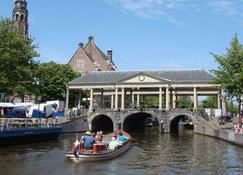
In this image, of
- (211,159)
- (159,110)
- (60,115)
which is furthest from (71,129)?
(211,159)

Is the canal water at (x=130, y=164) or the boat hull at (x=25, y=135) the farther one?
the boat hull at (x=25, y=135)

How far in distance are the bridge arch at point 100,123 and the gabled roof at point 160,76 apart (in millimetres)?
7436

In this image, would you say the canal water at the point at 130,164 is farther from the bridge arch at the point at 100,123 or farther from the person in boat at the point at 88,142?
the bridge arch at the point at 100,123

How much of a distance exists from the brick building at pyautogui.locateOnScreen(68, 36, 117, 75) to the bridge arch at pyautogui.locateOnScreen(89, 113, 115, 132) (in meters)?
29.6

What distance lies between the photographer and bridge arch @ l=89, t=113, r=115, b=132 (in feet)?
237

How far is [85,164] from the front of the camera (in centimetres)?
2719

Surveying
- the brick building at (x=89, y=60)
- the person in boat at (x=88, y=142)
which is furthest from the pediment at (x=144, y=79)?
the person in boat at (x=88, y=142)

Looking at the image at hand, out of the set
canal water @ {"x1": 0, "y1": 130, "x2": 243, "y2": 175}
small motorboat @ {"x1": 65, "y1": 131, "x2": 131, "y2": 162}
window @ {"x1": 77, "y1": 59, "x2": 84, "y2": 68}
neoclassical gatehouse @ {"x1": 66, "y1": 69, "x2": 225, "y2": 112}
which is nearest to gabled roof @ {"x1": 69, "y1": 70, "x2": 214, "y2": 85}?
neoclassical gatehouse @ {"x1": 66, "y1": 69, "x2": 225, "y2": 112}

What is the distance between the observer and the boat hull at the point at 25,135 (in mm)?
38750

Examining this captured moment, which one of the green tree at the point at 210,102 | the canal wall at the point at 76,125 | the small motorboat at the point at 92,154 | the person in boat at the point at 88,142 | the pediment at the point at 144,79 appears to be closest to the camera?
the small motorboat at the point at 92,154

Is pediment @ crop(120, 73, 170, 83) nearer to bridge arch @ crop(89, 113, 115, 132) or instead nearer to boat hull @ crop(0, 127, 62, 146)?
bridge arch @ crop(89, 113, 115, 132)

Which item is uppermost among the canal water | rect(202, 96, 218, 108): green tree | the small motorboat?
rect(202, 96, 218, 108): green tree

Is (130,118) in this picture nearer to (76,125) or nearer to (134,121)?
(134,121)

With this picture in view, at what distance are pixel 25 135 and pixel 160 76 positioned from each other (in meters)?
39.9
